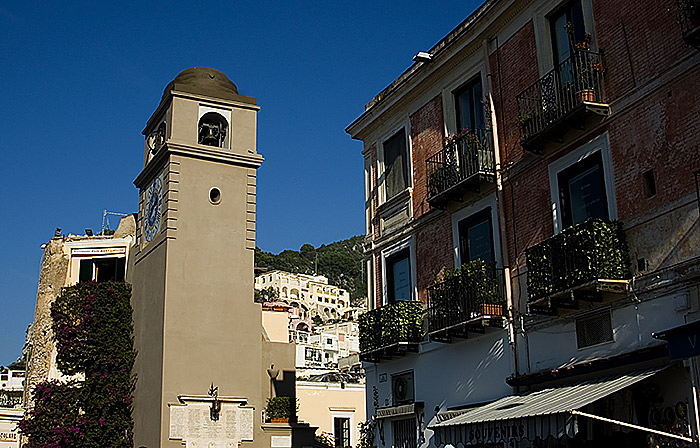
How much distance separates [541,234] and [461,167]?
310 centimetres

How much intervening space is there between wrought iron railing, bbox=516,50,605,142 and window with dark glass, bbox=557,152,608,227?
41.0 inches

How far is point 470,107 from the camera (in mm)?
19891

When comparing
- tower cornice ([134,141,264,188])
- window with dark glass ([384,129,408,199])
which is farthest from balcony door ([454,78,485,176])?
tower cornice ([134,141,264,188])

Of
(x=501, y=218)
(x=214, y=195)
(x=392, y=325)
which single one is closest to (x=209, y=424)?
(x=392, y=325)

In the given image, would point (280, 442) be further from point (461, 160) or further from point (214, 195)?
point (461, 160)

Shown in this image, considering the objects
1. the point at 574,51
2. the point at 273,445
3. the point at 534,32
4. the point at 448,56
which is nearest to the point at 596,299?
the point at 574,51

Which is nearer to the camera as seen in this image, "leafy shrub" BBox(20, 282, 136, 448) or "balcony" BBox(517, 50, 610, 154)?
"balcony" BBox(517, 50, 610, 154)

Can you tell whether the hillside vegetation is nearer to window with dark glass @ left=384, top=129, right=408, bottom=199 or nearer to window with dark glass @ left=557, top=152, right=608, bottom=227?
window with dark glass @ left=384, top=129, right=408, bottom=199

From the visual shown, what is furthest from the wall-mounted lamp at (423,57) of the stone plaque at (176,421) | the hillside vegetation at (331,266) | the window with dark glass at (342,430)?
the hillside vegetation at (331,266)

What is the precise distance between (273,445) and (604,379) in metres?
13.9

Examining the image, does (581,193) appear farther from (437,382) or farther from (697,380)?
(437,382)

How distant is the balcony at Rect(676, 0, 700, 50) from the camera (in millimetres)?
12555

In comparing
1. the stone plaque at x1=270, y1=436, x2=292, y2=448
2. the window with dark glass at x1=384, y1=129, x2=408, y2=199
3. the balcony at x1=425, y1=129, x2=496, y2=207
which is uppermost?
the window with dark glass at x1=384, y1=129, x2=408, y2=199

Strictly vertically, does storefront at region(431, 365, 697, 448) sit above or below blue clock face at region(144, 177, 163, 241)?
below
